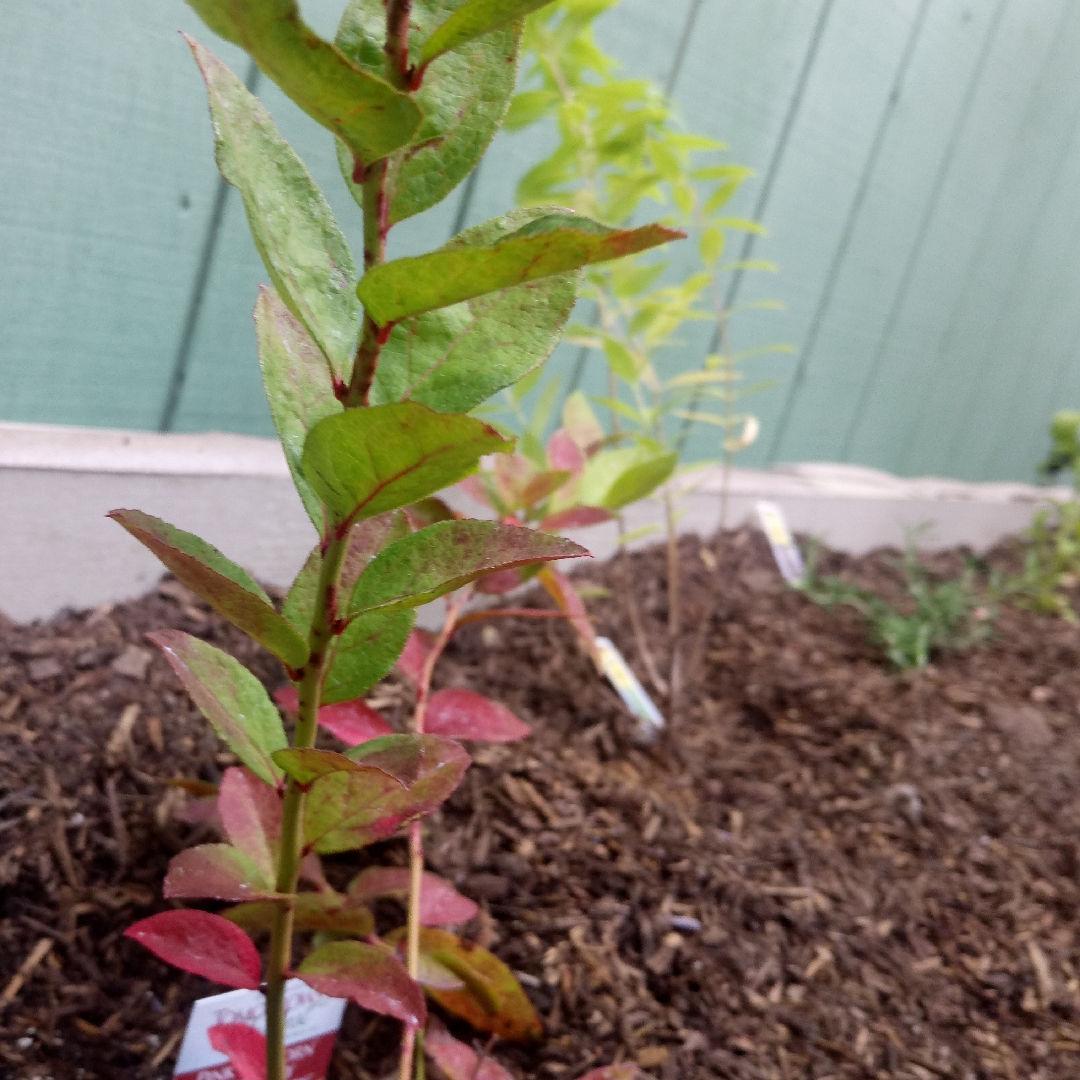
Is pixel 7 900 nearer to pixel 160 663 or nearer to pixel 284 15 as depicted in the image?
pixel 160 663

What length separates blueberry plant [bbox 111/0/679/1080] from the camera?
292 mm

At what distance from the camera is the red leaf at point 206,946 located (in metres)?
0.46

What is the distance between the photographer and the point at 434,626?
127 centimetres

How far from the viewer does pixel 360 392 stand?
346 mm

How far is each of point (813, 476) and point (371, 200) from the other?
236cm

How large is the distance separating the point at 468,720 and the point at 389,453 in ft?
1.45

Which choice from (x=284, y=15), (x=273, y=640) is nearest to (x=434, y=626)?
(x=273, y=640)

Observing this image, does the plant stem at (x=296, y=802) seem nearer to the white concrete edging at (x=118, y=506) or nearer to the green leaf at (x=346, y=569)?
the green leaf at (x=346, y=569)

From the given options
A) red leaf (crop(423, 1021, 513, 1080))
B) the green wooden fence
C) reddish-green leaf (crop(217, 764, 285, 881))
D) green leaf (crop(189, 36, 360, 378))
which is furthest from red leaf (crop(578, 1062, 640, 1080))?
the green wooden fence

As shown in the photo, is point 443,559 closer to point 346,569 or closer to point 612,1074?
point 346,569

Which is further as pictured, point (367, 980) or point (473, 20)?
point (367, 980)

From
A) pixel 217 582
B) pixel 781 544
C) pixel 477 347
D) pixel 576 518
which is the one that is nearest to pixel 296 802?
pixel 217 582

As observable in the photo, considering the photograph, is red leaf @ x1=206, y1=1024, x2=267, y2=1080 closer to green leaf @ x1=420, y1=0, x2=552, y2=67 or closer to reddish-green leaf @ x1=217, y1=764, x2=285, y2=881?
Answer: reddish-green leaf @ x1=217, y1=764, x2=285, y2=881

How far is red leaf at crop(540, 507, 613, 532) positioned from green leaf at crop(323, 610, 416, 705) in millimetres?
466
